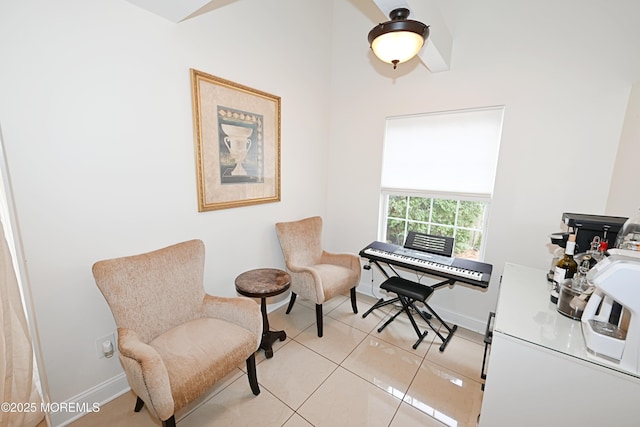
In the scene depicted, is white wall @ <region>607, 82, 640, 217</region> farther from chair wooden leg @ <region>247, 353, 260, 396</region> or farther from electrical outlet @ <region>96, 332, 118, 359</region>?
electrical outlet @ <region>96, 332, 118, 359</region>

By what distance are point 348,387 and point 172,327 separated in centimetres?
130

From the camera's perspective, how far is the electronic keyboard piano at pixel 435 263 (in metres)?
2.09

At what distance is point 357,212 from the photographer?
3.19 m

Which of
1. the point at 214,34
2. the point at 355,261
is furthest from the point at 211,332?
the point at 214,34

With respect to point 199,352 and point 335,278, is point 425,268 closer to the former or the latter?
point 335,278

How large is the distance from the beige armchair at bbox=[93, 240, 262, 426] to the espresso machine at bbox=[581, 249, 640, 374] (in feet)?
5.55

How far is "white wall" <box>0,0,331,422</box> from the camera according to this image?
1335mm

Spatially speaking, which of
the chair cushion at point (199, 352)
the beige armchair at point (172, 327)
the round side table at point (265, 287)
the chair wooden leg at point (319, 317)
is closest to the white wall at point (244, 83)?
the beige armchair at point (172, 327)

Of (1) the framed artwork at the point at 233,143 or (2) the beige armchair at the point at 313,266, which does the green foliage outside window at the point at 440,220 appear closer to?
(2) the beige armchair at the point at 313,266

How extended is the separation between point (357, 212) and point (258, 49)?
6.46 feet

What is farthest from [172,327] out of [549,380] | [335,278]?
[549,380]

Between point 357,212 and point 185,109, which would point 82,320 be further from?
point 357,212

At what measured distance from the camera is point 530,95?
2.09 metres

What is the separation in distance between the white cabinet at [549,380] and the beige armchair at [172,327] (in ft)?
4.42
